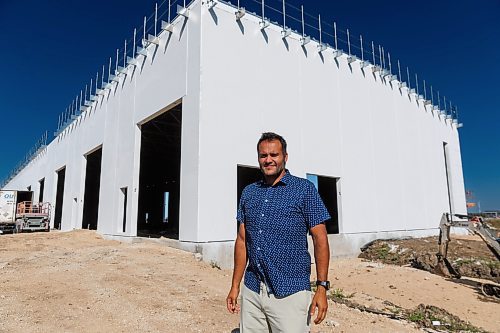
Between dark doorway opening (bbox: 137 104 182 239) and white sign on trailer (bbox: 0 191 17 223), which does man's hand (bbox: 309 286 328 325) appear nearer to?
dark doorway opening (bbox: 137 104 182 239)

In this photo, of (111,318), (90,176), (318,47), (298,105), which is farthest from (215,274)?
(90,176)

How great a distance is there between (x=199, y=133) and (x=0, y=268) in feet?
21.0

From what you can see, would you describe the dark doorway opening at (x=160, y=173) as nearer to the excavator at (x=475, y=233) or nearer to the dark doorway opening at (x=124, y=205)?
the dark doorway opening at (x=124, y=205)

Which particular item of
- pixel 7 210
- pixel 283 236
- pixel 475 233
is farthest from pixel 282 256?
pixel 7 210

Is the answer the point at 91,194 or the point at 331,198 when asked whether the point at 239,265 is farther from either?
the point at 91,194

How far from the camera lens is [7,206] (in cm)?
2572

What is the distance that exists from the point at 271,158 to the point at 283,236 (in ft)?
1.95

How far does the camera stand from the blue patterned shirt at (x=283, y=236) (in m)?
2.34

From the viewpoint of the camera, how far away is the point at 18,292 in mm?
6438

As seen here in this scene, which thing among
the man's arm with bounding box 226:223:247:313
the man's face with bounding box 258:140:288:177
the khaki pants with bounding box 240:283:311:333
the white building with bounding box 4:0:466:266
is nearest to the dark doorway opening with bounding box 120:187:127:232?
the white building with bounding box 4:0:466:266

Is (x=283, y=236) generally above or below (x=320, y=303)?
above

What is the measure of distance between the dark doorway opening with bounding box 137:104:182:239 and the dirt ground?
611 cm

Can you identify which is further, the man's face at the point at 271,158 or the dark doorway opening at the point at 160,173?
the dark doorway opening at the point at 160,173

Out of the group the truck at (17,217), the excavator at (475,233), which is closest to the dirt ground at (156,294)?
the excavator at (475,233)
